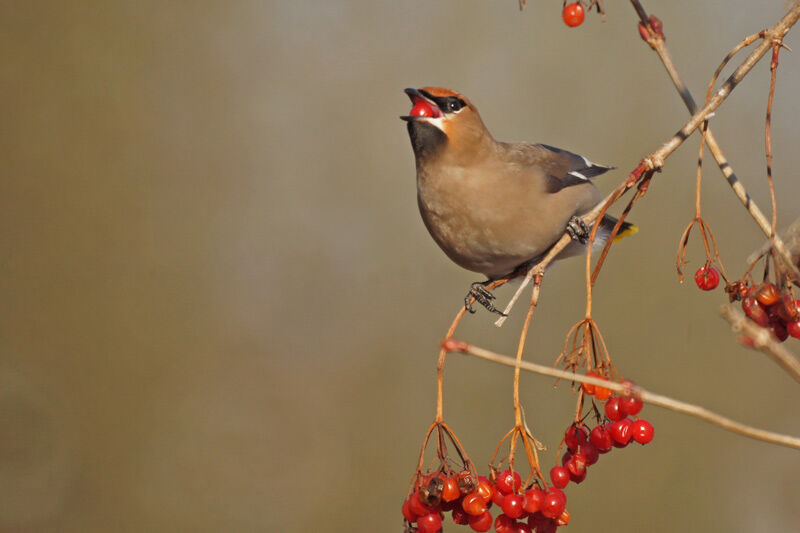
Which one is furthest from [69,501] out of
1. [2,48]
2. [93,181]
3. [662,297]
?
[662,297]

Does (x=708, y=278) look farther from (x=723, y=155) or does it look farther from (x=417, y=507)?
(x=417, y=507)

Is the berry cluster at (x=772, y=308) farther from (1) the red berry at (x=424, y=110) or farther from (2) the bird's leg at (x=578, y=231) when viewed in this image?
(1) the red berry at (x=424, y=110)

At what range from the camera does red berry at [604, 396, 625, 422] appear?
1.93 meters

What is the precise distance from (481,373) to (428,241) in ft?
4.48

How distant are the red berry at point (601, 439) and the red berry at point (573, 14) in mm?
1083

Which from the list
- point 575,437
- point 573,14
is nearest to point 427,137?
point 573,14

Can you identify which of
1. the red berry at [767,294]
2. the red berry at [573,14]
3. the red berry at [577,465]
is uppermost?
the red berry at [573,14]

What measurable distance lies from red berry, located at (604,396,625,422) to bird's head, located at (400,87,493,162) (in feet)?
5.11

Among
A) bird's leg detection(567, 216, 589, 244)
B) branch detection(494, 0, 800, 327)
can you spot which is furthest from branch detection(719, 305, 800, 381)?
bird's leg detection(567, 216, 589, 244)

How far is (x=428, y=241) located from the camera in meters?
7.61

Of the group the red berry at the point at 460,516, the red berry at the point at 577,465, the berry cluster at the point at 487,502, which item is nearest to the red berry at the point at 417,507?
the berry cluster at the point at 487,502

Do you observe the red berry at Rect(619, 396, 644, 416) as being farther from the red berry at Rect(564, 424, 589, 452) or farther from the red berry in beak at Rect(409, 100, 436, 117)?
the red berry in beak at Rect(409, 100, 436, 117)

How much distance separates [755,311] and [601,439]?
1.50ft

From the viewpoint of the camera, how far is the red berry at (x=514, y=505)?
6.06 feet
